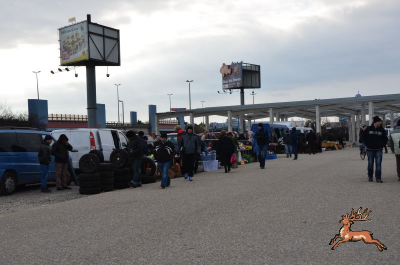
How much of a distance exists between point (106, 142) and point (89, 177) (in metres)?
4.16

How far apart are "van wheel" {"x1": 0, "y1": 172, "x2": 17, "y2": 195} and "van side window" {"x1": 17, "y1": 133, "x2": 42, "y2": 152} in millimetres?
900

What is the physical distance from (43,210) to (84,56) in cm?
3942

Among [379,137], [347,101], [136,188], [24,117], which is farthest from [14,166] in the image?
[24,117]

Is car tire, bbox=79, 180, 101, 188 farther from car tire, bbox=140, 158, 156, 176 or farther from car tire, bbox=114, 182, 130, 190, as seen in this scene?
car tire, bbox=140, 158, 156, 176

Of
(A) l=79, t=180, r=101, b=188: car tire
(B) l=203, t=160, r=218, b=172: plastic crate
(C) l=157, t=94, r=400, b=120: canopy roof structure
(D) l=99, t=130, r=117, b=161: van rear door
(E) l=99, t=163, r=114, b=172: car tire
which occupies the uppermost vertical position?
(C) l=157, t=94, r=400, b=120: canopy roof structure

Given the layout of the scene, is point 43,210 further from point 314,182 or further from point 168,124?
point 168,124

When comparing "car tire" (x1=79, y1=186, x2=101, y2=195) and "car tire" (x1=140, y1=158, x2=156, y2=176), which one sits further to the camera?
"car tire" (x1=140, y1=158, x2=156, y2=176)

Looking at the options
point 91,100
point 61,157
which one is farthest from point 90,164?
point 91,100

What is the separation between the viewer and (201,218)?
27.1ft

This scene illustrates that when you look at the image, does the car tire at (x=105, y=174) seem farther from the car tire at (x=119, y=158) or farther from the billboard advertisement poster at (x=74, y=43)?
the billboard advertisement poster at (x=74, y=43)

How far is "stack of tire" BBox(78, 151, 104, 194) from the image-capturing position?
43.4ft

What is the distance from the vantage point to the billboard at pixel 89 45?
157 ft

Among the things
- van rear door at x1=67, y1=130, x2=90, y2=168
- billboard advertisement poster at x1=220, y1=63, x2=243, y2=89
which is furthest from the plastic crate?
billboard advertisement poster at x1=220, y1=63, x2=243, y2=89

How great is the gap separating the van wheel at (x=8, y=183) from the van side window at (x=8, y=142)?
704 millimetres
